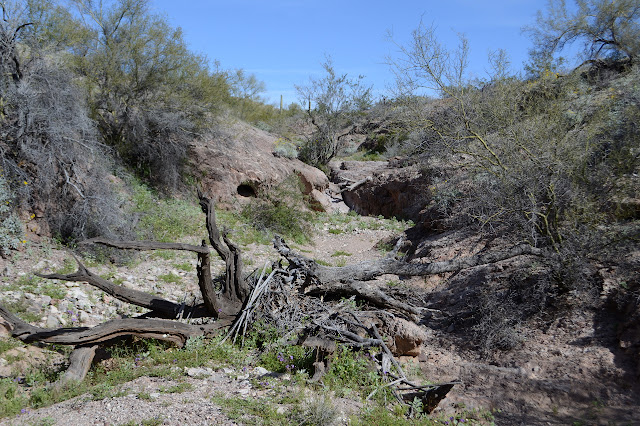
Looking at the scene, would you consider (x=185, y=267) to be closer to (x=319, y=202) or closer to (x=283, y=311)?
(x=283, y=311)

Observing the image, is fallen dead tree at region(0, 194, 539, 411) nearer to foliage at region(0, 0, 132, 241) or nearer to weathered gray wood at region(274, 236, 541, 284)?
weathered gray wood at region(274, 236, 541, 284)

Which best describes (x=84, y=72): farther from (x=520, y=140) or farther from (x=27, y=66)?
(x=520, y=140)

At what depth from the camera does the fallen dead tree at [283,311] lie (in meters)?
4.68

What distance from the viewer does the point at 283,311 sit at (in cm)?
594

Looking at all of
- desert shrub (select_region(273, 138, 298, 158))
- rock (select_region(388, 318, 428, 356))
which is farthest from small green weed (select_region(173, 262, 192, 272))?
desert shrub (select_region(273, 138, 298, 158))

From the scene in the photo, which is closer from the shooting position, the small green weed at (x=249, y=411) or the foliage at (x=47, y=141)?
the small green weed at (x=249, y=411)

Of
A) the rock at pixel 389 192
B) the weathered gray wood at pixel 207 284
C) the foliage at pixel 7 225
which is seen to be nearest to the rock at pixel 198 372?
the weathered gray wood at pixel 207 284

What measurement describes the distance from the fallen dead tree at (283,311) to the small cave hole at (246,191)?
7014 mm

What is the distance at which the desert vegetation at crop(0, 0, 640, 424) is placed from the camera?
185 inches

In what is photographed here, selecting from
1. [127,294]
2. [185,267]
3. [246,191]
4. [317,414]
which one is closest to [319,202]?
[246,191]

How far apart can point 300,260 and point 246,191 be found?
7.43 metres

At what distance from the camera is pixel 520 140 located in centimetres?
652

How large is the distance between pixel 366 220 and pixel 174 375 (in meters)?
10.3

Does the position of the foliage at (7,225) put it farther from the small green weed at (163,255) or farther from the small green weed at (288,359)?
the small green weed at (288,359)
